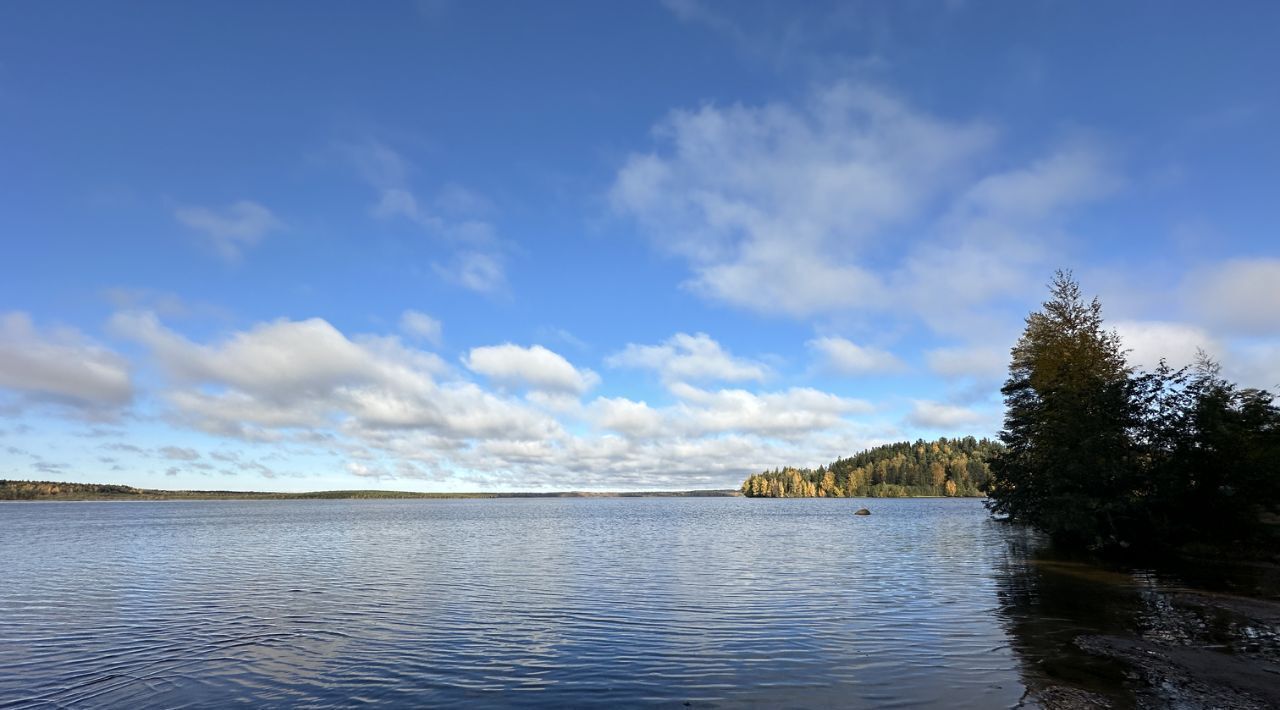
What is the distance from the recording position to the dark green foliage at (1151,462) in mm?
42000

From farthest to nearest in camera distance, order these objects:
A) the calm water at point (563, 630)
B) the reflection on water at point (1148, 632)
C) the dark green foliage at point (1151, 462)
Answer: the dark green foliage at point (1151, 462)
the calm water at point (563, 630)
the reflection on water at point (1148, 632)

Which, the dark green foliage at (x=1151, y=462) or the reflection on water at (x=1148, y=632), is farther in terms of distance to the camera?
the dark green foliage at (x=1151, y=462)

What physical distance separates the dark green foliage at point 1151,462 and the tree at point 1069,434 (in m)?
0.11

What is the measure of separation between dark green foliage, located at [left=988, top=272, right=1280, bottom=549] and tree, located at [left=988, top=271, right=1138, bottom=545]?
110mm

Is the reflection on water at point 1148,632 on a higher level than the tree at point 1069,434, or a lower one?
lower

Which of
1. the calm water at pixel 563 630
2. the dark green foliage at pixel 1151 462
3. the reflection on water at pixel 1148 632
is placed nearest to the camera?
the reflection on water at pixel 1148 632

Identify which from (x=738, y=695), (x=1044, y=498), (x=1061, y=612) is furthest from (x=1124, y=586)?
(x=738, y=695)

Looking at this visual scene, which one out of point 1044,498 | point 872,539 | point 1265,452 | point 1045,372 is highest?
point 1045,372

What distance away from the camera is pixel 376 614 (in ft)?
95.6

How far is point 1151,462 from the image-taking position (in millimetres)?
44469

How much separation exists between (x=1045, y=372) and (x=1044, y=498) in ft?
34.7

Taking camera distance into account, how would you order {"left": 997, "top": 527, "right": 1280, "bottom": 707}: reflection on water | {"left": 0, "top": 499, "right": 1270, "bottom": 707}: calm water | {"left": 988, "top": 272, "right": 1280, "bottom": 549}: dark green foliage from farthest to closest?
{"left": 988, "top": 272, "right": 1280, "bottom": 549}: dark green foliage < {"left": 0, "top": 499, "right": 1270, "bottom": 707}: calm water < {"left": 997, "top": 527, "right": 1280, "bottom": 707}: reflection on water

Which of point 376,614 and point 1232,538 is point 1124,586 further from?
point 376,614

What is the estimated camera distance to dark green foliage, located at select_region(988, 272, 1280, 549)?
42.0 m
